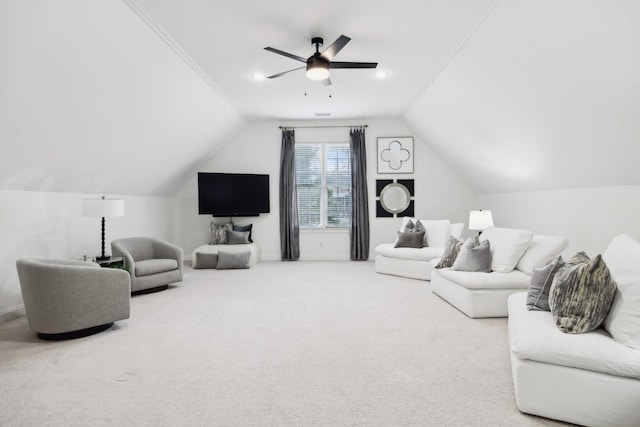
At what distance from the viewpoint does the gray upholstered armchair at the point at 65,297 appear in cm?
304

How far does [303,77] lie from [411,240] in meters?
3.08

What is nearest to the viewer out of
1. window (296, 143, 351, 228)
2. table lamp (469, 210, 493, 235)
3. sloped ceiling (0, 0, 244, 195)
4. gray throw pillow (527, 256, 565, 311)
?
gray throw pillow (527, 256, 565, 311)

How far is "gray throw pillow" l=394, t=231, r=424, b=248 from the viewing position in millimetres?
6023

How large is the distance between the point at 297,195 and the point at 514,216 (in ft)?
13.3

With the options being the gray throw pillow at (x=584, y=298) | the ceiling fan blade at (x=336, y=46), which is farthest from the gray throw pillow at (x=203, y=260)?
the gray throw pillow at (x=584, y=298)

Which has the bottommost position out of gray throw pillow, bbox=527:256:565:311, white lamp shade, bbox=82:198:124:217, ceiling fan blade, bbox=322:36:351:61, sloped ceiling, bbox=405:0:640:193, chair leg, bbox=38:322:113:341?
chair leg, bbox=38:322:113:341

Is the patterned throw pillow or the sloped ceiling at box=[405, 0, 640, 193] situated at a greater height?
the sloped ceiling at box=[405, 0, 640, 193]

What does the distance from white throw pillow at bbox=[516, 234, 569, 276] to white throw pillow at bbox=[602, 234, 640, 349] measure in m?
1.34

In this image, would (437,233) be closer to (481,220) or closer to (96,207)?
(481,220)

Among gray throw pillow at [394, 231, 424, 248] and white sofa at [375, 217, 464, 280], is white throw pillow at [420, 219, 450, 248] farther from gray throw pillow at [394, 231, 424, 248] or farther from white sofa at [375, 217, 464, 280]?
gray throw pillow at [394, 231, 424, 248]

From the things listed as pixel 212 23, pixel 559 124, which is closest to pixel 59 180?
pixel 212 23

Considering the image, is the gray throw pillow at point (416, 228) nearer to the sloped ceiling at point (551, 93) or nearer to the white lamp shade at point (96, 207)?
the sloped ceiling at point (551, 93)

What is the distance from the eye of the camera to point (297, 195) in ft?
Answer: 25.2

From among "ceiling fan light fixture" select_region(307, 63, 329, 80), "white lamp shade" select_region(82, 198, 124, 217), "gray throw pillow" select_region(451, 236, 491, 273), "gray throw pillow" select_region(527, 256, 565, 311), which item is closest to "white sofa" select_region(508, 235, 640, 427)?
"gray throw pillow" select_region(527, 256, 565, 311)
